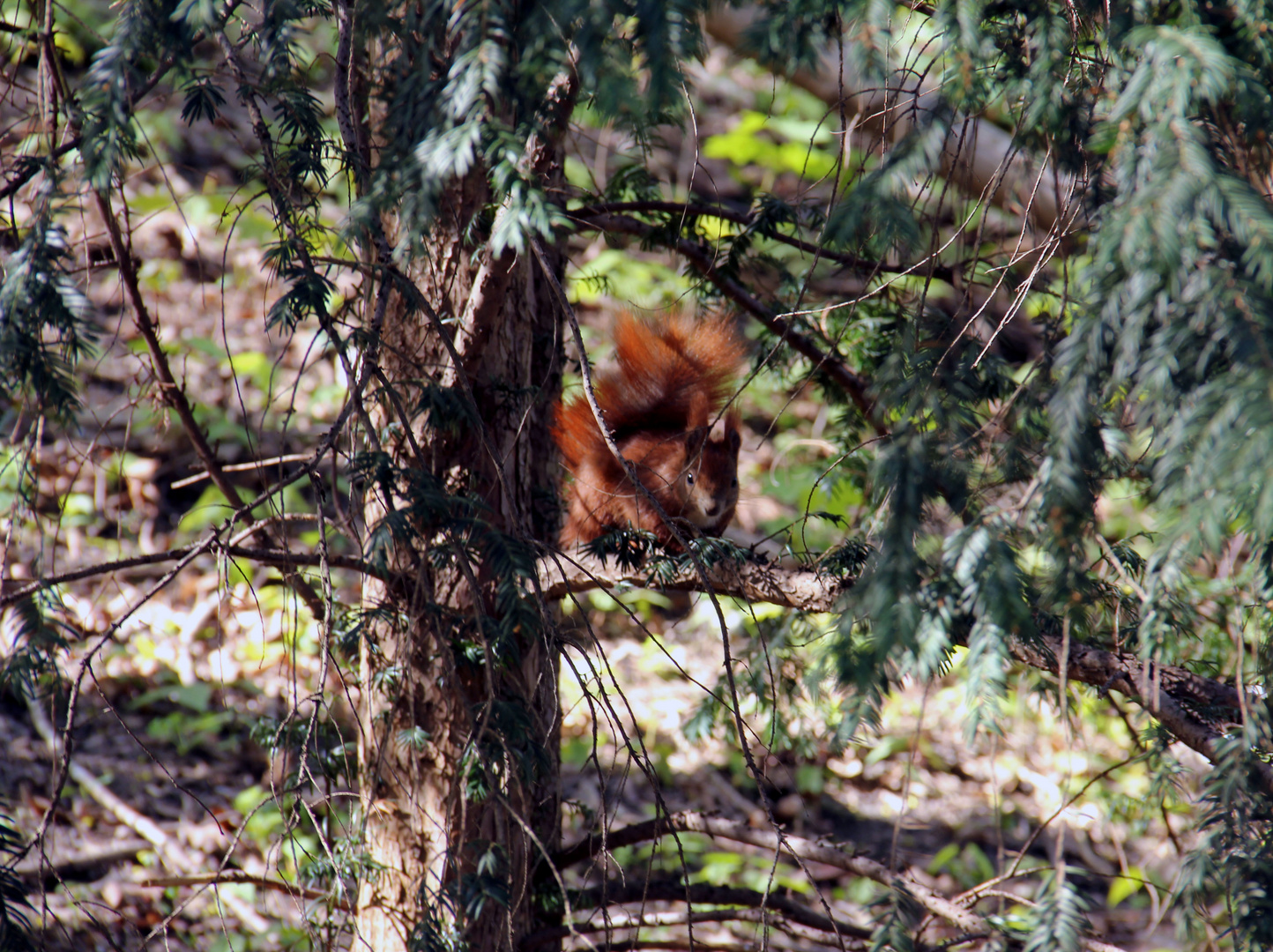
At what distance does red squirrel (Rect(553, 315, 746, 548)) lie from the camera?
303 cm

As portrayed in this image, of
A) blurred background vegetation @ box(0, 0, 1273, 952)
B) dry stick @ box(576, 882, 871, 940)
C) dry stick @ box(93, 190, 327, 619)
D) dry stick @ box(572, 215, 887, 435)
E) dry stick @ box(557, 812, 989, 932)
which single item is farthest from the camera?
dry stick @ box(572, 215, 887, 435)

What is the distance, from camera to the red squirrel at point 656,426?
3.03 metres

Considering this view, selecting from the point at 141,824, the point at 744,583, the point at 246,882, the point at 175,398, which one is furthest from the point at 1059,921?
the point at 141,824

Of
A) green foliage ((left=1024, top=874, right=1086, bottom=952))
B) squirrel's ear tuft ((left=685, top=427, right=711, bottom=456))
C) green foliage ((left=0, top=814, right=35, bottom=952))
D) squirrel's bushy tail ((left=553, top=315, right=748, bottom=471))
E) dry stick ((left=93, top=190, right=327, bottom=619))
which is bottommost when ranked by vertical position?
green foliage ((left=1024, top=874, right=1086, bottom=952))

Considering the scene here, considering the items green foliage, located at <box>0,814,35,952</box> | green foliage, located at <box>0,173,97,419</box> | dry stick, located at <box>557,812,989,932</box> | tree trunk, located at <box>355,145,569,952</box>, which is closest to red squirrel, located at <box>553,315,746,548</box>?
tree trunk, located at <box>355,145,569,952</box>

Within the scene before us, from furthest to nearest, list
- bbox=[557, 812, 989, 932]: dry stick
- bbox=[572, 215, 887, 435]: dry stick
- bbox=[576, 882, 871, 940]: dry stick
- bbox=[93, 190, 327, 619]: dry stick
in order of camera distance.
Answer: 1. bbox=[572, 215, 887, 435]: dry stick
2. bbox=[576, 882, 871, 940]: dry stick
3. bbox=[93, 190, 327, 619]: dry stick
4. bbox=[557, 812, 989, 932]: dry stick

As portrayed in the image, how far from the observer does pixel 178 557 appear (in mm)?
1668

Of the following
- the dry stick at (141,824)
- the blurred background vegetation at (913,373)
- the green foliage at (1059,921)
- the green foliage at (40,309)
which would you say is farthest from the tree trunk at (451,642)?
the dry stick at (141,824)

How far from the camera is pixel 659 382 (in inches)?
129

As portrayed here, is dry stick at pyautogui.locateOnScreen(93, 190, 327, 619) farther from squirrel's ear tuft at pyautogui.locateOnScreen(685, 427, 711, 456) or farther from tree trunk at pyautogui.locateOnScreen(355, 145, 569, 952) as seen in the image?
squirrel's ear tuft at pyautogui.locateOnScreen(685, 427, 711, 456)

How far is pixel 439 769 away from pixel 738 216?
151cm

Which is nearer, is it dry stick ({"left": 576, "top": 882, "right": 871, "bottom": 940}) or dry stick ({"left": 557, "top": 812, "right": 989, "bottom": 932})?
dry stick ({"left": 557, "top": 812, "right": 989, "bottom": 932})

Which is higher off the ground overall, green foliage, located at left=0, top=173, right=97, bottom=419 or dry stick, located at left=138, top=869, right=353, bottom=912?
green foliage, located at left=0, top=173, right=97, bottom=419

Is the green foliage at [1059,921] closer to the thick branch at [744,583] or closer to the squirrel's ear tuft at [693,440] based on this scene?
the thick branch at [744,583]
